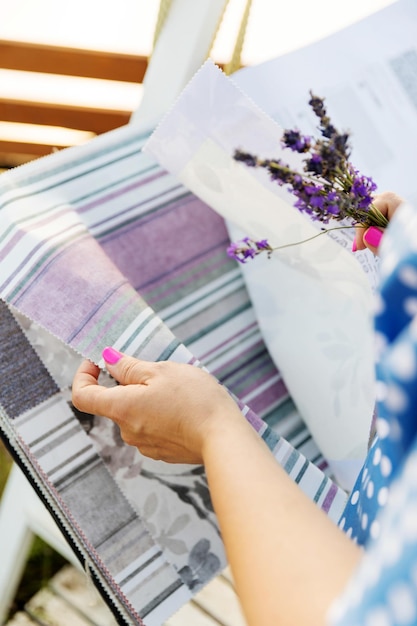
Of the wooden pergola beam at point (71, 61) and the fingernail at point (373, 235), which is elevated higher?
the wooden pergola beam at point (71, 61)

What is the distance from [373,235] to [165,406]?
259 mm

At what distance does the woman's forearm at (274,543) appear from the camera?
0.35 m

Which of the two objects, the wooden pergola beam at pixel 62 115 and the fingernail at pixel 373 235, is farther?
the wooden pergola beam at pixel 62 115

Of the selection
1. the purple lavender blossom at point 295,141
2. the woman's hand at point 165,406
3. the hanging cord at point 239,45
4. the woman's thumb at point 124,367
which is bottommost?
the woman's hand at point 165,406

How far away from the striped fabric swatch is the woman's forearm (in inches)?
9.2

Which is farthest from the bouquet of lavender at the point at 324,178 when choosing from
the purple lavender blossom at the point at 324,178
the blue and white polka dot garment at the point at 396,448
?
the blue and white polka dot garment at the point at 396,448

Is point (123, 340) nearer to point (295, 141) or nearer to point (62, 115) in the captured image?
point (295, 141)

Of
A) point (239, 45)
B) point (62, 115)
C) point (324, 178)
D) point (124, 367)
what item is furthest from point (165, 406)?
point (62, 115)

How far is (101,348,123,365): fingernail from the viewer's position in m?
0.64

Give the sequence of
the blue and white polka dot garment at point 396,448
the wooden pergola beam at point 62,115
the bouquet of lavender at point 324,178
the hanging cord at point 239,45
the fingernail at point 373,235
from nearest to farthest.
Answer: the blue and white polka dot garment at point 396,448
the bouquet of lavender at point 324,178
the fingernail at point 373,235
the hanging cord at point 239,45
the wooden pergola beam at point 62,115

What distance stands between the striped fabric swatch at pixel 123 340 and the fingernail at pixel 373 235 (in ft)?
0.70

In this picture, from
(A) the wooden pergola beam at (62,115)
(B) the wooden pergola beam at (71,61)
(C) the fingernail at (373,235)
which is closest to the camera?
(C) the fingernail at (373,235)

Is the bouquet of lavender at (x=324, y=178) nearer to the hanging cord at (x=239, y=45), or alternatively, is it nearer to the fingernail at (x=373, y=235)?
the fingernail at (x=373, y=235)

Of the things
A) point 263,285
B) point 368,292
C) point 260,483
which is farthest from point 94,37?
point 260,483
